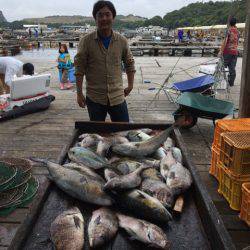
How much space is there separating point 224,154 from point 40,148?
130 inches

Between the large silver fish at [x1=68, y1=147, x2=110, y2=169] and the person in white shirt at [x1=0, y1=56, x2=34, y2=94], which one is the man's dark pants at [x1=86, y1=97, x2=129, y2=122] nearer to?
the large silver fish at [x1=68, y1=147, x2=110, y2=169]

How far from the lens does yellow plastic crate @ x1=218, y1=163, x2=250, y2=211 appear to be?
3.78 metres

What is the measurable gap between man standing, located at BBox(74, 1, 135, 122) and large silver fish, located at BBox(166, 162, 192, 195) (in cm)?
187

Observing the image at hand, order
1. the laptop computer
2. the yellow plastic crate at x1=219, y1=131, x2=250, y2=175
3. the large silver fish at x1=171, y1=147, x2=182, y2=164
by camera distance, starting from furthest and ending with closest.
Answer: the laptop computer → the yellow plastic crate at x1=219, y1=131, x2=250, y2=175 → the large silver fish at x1=171, y1=147, x2=182, y2=164

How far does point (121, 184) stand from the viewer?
2.19 meters

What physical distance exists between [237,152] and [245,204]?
1.86ft

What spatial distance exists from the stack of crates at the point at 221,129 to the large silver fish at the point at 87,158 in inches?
85.3

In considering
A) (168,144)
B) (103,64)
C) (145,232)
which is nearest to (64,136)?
(103,64)

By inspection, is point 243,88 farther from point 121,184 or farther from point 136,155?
point 121,184

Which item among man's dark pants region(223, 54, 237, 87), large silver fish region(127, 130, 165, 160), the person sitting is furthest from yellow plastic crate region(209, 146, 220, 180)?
the person sitting

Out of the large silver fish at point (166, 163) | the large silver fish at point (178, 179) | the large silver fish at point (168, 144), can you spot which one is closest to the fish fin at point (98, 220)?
the large silver fish at point (178, 179)

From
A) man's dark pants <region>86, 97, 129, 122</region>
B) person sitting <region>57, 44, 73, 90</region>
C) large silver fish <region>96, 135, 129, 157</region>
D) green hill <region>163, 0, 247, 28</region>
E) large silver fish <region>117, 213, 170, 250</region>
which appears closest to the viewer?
large silver fish <region>117, 213, 170, 250</region>

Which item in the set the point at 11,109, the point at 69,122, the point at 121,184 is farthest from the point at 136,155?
the point at 11,109

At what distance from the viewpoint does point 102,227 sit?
1.92 metres
